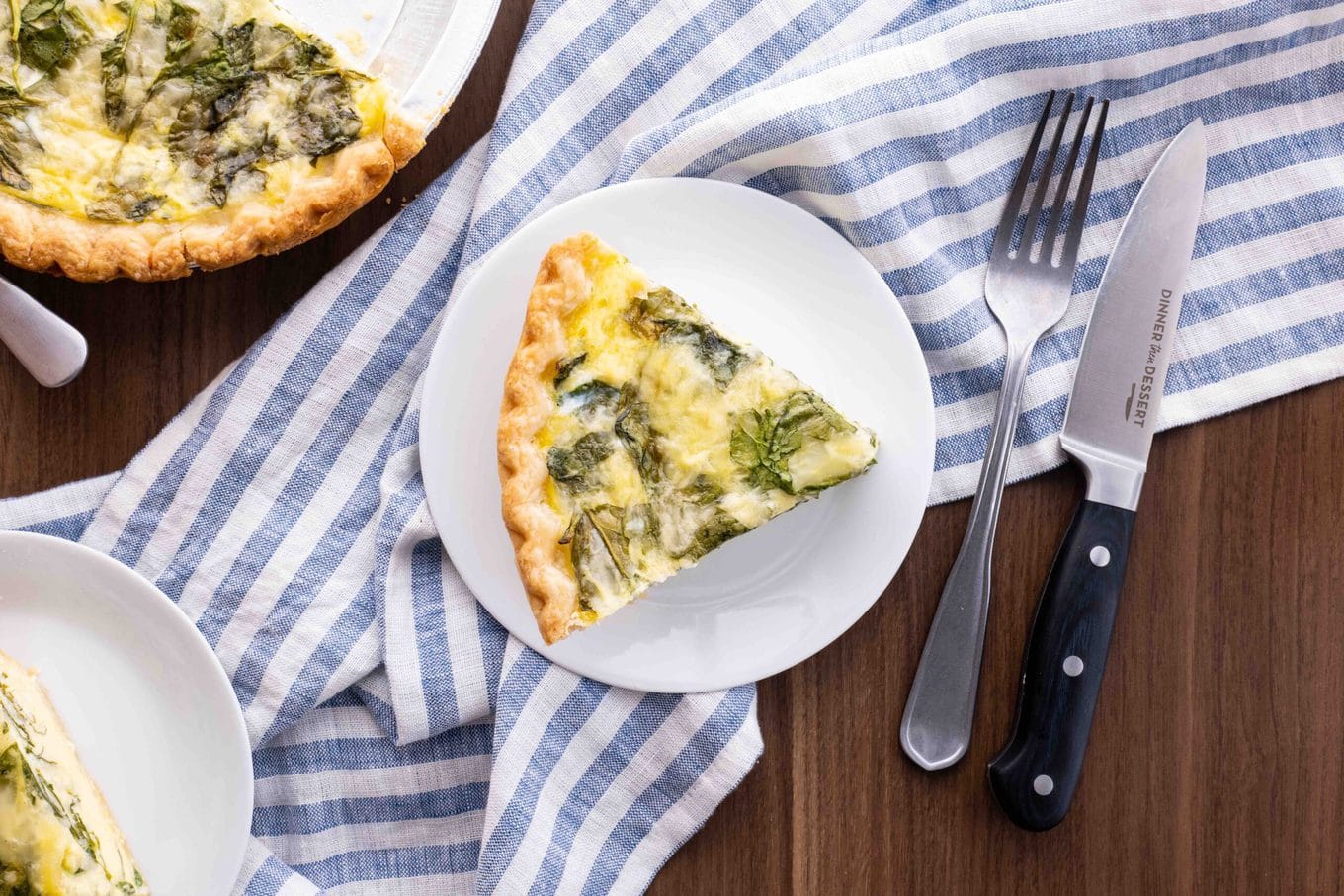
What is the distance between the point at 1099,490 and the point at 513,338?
1633 millimetres

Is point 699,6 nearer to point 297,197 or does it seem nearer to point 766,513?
point 297,197

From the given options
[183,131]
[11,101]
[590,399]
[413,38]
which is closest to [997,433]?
[590,399]

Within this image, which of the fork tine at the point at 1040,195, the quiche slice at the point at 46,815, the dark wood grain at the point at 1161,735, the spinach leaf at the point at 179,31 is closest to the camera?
the quiche slice at the point at 46,815

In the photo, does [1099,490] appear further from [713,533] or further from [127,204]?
[127,204]

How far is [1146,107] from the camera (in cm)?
329

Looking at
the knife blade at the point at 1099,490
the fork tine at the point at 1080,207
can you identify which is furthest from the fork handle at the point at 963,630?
the fork tine at the point at 1080,207

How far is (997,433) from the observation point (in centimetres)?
319

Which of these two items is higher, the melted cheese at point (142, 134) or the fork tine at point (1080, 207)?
the melted cheese at point (142, 134)

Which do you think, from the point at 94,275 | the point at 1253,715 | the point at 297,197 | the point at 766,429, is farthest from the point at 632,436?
the point at 1253,715

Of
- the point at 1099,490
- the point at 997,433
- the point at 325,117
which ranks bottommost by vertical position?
the point at 1099,490

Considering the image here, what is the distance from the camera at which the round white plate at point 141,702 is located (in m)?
3.04

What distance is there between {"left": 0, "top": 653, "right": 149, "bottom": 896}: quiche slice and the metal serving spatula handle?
759 mm

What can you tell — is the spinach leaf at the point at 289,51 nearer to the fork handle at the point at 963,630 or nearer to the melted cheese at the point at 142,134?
the melted cheese at the point at 142,134

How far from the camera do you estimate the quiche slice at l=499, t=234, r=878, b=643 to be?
2.84 metres
